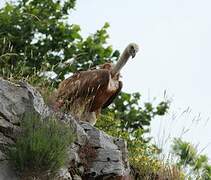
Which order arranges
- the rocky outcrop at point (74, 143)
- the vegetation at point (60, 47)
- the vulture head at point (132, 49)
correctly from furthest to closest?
the vegetation at point (60, 47) < the vulture head at point (132, 49) < the rocky outcrop at point (74, 143)

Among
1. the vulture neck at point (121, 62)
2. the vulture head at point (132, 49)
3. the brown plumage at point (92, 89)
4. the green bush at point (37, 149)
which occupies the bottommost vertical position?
the green bush at point (37, 149)

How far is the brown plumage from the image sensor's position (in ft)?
31.7

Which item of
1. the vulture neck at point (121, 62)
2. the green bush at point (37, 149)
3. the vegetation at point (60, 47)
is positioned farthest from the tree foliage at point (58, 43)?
the green bush at point (37, 149)

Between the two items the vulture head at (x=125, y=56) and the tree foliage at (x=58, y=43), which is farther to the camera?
the tree foliage at (x=58, y=43)

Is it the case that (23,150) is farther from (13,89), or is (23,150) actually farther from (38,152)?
(13,89)

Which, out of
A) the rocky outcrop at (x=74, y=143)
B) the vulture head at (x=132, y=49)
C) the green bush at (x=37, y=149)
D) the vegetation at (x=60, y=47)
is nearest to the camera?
the green bush at (x=37, y=149)

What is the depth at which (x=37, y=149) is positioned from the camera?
7340 millimetres

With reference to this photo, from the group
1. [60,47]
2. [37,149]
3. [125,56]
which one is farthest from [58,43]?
[37,149]

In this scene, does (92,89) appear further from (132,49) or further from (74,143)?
(74,143)

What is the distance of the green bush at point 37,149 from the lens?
7359 mm

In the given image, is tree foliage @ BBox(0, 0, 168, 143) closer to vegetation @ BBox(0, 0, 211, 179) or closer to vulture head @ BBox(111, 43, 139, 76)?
vegetation @ BBox(0, 0, 211, 179)

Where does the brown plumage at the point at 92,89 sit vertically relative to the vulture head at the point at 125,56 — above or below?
below

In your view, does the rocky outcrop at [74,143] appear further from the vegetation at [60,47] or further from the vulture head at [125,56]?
the vegetation at [60,47]

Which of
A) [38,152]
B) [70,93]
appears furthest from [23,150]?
[70,93]
